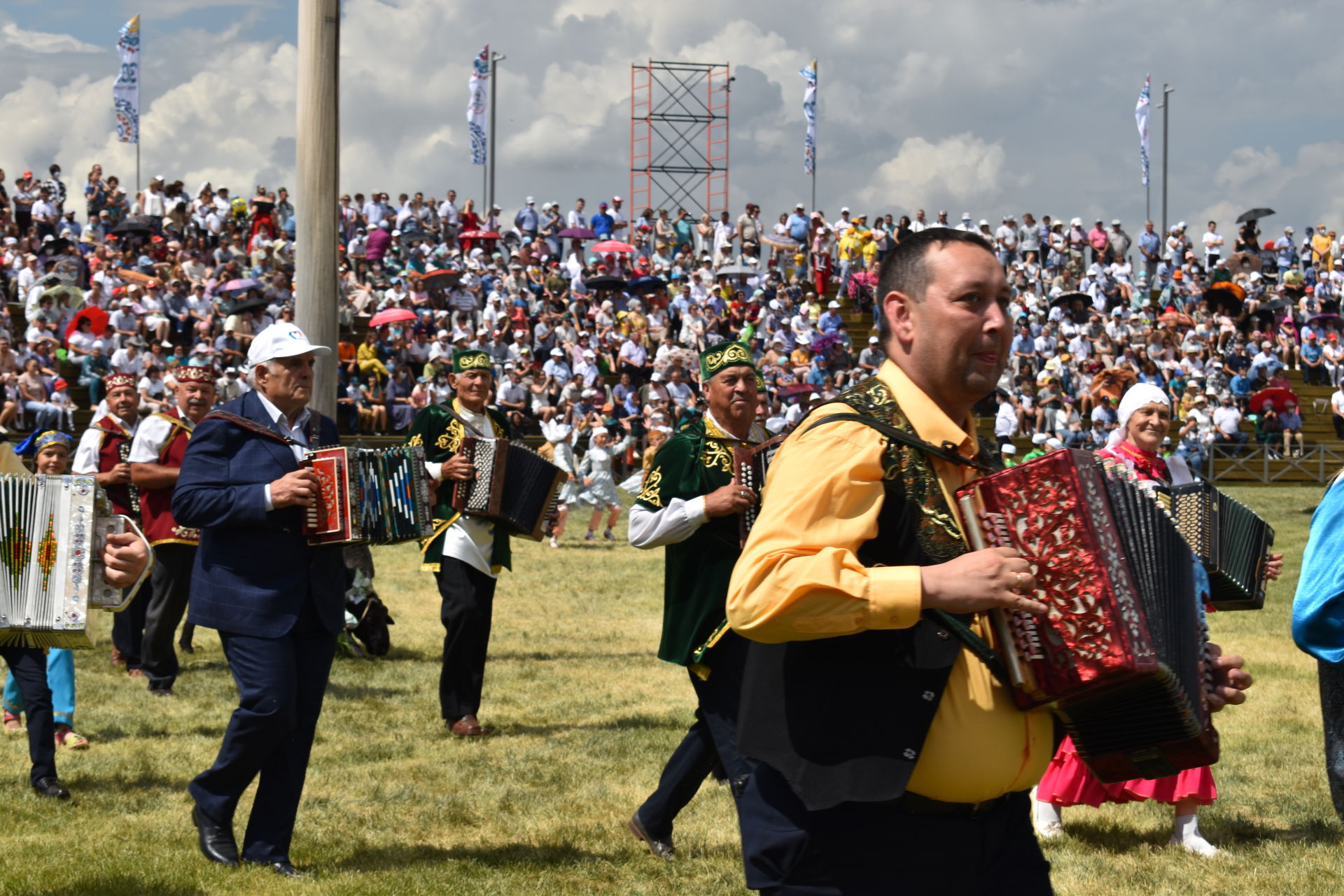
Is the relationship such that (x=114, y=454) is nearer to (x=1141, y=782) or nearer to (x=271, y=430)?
(x=271, y=430)

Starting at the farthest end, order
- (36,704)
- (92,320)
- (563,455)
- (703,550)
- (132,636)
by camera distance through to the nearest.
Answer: (92,320) < (563,455) < (132,636) < (36,704) < (703,550)

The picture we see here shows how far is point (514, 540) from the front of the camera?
64.3 feet

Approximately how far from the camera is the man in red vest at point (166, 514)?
9.16 metres

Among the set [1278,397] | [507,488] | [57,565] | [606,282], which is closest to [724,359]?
[507,488]

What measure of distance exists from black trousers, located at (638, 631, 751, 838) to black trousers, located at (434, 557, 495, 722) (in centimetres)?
237

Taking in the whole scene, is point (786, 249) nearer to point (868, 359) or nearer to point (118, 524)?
point (868, 359)

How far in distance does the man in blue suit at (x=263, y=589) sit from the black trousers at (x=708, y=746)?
144cm

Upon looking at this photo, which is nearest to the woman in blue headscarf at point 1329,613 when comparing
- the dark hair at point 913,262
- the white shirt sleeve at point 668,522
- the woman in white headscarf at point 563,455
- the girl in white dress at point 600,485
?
the dark hair at point 913,262

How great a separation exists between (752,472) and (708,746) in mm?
1134

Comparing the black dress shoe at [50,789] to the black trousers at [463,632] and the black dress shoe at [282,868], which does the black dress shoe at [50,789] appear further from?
the black trousers at [463,632]

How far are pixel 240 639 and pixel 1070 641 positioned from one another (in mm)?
3751

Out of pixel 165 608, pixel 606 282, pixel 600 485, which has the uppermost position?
pixel 606 282

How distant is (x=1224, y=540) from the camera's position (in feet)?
18.9

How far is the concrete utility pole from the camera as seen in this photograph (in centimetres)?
861
